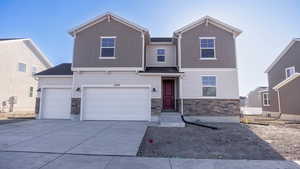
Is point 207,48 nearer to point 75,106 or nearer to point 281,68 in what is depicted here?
point 75,106

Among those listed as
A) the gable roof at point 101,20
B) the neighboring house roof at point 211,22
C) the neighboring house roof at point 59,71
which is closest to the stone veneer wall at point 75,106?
the neighboring house roof at point 59,71

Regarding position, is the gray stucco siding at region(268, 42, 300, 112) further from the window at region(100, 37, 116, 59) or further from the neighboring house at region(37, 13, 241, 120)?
the window at region(100, 37, 116, 59)

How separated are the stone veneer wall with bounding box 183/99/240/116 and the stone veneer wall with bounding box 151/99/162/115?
1.78m

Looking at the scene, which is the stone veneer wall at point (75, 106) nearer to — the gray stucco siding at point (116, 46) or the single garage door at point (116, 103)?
the single garage door at point (116, 103)

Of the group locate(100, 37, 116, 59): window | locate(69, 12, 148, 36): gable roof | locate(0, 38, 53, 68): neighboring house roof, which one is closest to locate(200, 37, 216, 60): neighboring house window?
locate(69, 12, 148, 36): gable roof

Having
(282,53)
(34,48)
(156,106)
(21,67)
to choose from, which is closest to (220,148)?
(156,106)

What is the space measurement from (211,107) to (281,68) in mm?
11329

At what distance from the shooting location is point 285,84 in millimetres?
15461

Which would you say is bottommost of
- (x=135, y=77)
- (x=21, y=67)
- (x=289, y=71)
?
(x=135, y=77)

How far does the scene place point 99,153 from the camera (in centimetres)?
493

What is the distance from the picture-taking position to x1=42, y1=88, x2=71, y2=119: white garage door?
12.6 meters

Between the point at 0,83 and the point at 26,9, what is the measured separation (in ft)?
30.9

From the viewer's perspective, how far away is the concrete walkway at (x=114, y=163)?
13.1 feet

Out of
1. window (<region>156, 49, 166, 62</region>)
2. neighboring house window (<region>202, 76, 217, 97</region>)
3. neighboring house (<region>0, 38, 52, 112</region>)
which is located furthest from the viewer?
neighboring house (<region>0, 38, 52, 112</region>)
